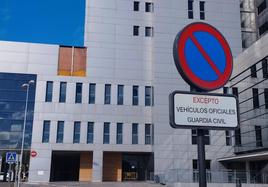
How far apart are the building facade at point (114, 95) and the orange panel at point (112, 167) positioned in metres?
0.14

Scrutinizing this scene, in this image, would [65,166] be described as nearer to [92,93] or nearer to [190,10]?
[92,93]

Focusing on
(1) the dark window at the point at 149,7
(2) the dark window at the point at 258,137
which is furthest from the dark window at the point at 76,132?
(2) the dark window at the point at 258,137

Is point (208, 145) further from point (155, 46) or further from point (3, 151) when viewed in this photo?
point (3, 151)

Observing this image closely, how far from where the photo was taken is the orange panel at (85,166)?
48031mm

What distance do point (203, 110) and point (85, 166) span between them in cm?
4550

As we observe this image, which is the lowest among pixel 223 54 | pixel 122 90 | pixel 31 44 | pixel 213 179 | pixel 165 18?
pixel 213 179

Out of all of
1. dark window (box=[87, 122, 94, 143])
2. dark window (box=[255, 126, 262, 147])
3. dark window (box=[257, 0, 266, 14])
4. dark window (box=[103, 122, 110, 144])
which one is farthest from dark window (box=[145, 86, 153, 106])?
dark window (box=[257, 0, 266, 14])

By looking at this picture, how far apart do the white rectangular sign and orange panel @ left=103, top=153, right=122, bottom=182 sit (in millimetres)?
44787

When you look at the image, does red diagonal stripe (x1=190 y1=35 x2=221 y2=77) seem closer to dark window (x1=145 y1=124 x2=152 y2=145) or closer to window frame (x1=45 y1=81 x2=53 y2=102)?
dark window (x1=145 y1=124 x2=152 y2=145)

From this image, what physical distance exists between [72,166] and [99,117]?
9394 mm

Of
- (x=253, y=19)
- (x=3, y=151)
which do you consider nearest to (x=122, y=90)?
(x=3, y=151)

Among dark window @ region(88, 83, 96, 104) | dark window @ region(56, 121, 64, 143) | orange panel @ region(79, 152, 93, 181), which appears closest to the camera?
dark window @ region(56, 121, 64, 143)

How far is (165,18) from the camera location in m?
51.3

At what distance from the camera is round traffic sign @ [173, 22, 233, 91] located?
4344 millimetres
